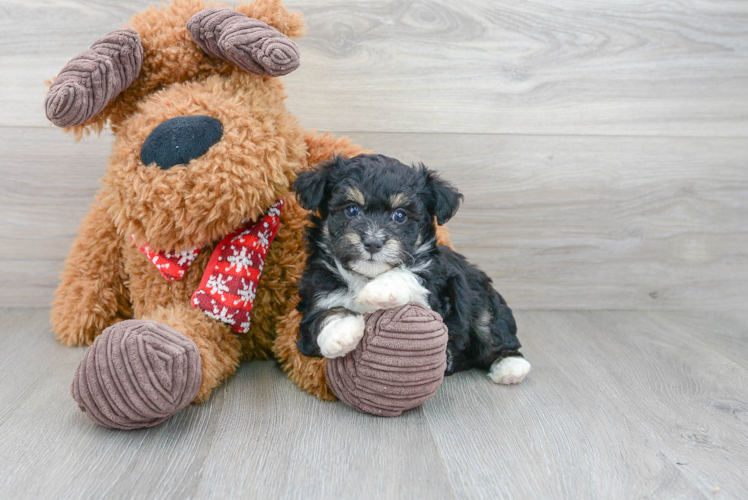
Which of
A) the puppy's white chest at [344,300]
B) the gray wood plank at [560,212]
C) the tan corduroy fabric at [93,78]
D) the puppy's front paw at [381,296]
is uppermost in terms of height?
the tan corduroy fabric at [93,78]

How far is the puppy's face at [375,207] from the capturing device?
134 cm

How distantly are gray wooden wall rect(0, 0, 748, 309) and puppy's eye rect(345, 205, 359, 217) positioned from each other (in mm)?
871

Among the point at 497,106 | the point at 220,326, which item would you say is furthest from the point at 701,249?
the point at 220,326

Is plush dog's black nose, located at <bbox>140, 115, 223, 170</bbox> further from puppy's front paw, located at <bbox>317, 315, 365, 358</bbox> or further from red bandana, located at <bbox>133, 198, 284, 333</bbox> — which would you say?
puppy's front paw, located at <bbox>317, 315, 365, 358</bbox>

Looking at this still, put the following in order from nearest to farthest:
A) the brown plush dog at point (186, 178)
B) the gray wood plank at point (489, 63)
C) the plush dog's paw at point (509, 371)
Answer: the brown plush dog at point (186, 178), the plush dog's paw at point (509, 371), the gray wood plank at point (489, 63)

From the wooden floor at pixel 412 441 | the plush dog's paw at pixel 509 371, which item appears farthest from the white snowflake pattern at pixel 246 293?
the plush dog's paw at pixel 509 371

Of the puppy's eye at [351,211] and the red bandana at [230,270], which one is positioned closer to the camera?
the puppy's eye at [351,211]

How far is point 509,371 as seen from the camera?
65.9 inches

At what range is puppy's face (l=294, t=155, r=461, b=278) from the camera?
134 centimetres

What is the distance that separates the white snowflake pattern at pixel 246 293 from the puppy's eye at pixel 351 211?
14.8 inches

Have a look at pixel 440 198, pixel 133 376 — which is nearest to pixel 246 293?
pixel 133 376

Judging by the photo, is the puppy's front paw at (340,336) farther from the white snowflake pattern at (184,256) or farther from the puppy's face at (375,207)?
the white snowflake pattern at (184,256)

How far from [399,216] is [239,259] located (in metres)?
0.46

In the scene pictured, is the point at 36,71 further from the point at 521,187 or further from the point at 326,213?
the point at 521,187
